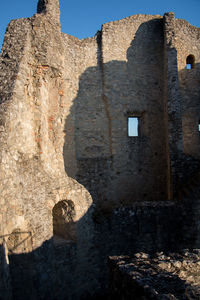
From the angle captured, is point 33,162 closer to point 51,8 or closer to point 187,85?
point 51,8

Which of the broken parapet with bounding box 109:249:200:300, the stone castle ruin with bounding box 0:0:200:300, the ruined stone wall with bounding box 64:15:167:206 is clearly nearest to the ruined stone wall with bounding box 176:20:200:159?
the stone castle ruin with bounding box 0:0:200:300

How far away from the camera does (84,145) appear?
10891 millimetres

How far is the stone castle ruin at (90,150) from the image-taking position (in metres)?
6.19

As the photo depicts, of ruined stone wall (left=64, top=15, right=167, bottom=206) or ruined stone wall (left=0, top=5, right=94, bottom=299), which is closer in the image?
ruined stone wall (left=0, top=5, right=94, bottom=299)

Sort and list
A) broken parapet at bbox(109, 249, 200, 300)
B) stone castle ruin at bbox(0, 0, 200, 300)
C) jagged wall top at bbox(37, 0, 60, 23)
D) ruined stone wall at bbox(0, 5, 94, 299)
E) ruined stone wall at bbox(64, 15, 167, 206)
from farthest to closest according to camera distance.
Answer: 1. ruined stone wall at bbox(64, 15, 167, 206)
2. jagged wall top at bbox(37, 0, 60, 23)
3. stone castle ruin at bbox(0, 0, 200, 300)
4. ruined stone wall at bbox(0, 5, 94, 299)
5. broken parapet at bbox(109, 249, 200, 300)

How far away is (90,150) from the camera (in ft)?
35.9

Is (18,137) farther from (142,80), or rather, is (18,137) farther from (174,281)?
(142,80)

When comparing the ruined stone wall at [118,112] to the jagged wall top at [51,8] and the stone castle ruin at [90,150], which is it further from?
the jagged wall top at [51,8]

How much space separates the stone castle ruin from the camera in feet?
20.3

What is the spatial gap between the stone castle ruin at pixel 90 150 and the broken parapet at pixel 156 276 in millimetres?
2167

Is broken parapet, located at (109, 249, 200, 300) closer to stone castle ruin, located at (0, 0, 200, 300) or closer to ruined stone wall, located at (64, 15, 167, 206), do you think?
stone castle ruin, located at (0, 0, 200, 300)

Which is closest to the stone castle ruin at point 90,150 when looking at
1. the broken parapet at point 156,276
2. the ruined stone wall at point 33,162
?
the ruined stone wall at point 33,162

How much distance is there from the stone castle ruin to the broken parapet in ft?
7.11

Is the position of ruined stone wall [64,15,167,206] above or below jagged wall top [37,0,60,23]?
below
